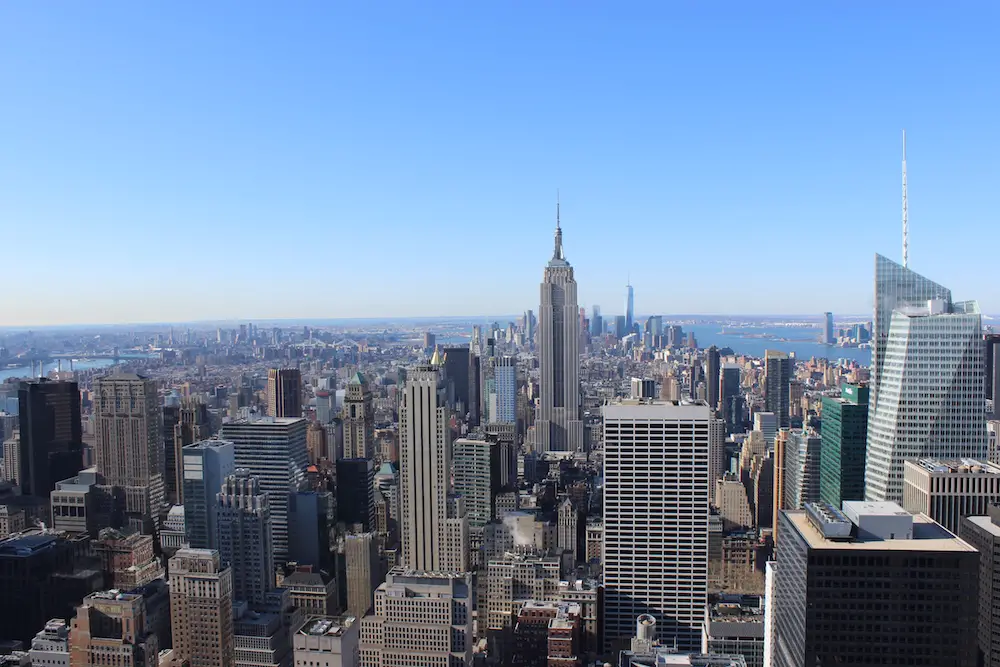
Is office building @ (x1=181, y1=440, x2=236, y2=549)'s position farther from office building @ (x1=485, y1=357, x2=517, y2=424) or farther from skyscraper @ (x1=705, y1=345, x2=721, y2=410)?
skyscraper @ (x1=705, y1=345, x2=721, y2=410)

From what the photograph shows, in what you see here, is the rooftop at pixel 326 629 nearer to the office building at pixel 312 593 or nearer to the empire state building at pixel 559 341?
the office building at pixel 312 593

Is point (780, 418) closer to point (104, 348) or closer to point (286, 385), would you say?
point (286, 385)

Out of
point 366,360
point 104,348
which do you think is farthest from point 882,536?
point 366,360

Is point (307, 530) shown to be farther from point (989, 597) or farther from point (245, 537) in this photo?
point (989, 597)

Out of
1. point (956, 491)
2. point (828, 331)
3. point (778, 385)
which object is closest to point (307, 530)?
point (956, 491)

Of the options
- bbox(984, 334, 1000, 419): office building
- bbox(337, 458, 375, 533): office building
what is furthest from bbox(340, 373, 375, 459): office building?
bbox(984, 334, 1000, 419): office building

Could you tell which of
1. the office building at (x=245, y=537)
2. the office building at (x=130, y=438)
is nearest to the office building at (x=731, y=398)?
the office building at (x=245, y=537)
